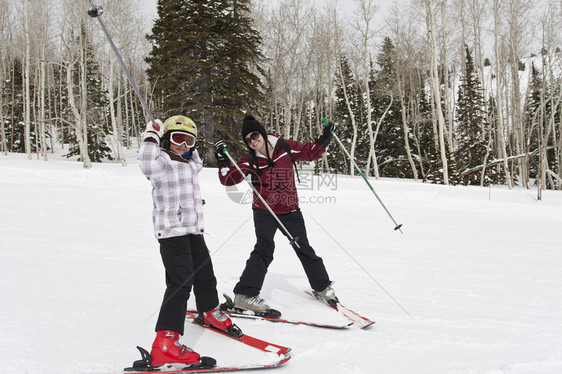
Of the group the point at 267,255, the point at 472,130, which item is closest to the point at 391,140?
the point at 472,130

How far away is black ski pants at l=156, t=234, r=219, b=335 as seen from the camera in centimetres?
252

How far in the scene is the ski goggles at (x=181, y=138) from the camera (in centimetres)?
272

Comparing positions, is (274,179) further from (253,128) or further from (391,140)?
(391,140)

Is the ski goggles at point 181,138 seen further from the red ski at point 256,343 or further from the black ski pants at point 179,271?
the red ski at point 256,343

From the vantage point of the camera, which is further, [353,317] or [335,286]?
[335,286]

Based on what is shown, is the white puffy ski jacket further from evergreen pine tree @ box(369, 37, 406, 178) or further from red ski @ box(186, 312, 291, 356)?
evergreen pine tree @ box(369, 37, 406, 178)

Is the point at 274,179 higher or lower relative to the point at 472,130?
lower

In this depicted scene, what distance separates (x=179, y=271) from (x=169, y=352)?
534 millimetres

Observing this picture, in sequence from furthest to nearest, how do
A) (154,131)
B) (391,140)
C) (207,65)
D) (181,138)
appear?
(391,140)
(207,65)
(181,138)
(154,131)

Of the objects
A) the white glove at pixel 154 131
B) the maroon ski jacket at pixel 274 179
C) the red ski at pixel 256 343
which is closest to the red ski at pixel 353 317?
the red ski at pixel 256 343

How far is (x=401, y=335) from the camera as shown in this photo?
2.88 meters

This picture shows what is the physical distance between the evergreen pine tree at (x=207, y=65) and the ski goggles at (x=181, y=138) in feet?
49.9

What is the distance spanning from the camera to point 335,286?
14.0 ft

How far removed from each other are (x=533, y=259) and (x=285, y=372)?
4947mm
